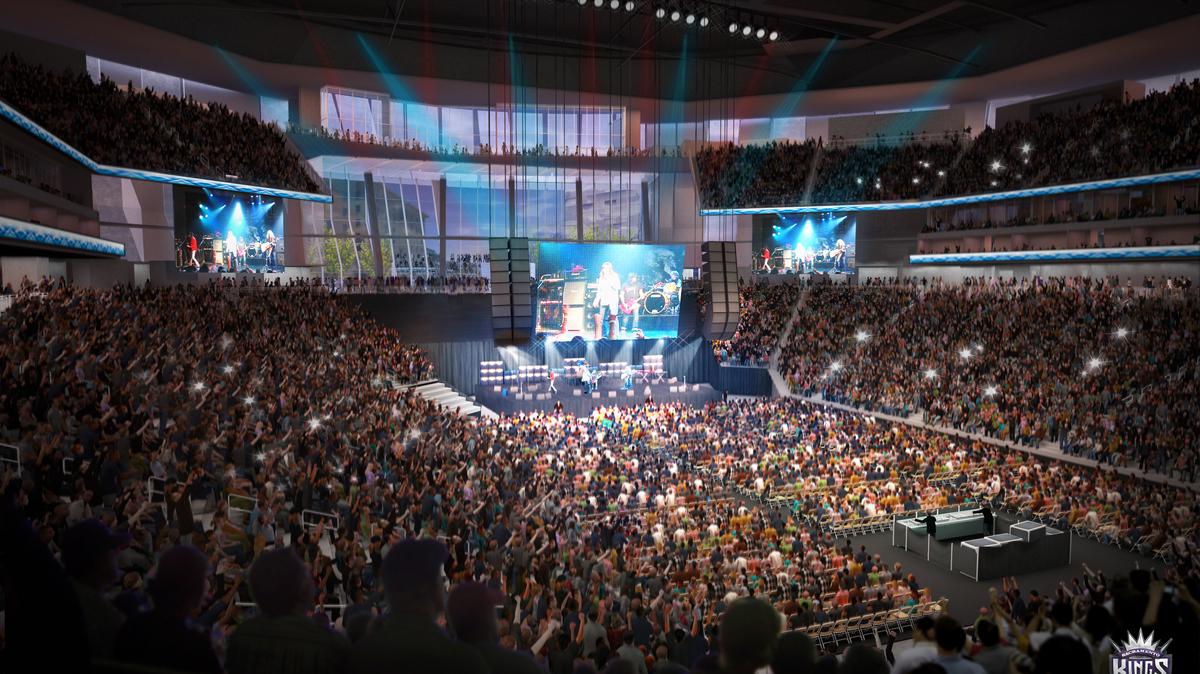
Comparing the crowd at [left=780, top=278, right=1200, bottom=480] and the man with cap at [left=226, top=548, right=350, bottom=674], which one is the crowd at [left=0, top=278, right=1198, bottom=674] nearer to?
the man with cap at [left=226, top=548, right=350, bottom=674]

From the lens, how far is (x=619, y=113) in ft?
149

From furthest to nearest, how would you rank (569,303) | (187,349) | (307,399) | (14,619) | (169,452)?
(569,303), (187,349), (307,399), (169,452), (14,619)

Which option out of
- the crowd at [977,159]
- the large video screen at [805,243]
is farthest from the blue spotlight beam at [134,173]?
the large video screen at [805,243]

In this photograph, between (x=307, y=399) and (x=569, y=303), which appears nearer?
(x=307, y=399)

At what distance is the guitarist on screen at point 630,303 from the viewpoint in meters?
30.7

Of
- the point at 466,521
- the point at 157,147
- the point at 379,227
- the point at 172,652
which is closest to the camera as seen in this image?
the point at 172,652

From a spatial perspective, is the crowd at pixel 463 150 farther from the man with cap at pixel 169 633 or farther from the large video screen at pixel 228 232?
the man with cap at pixel 169 633

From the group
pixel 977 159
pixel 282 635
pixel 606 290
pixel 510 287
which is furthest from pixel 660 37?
pixel 282 635

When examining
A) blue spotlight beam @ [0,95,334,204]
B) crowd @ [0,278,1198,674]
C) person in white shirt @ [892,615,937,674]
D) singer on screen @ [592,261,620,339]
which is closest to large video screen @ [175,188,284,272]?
blue spotlight beam @ [0,95,334,204]

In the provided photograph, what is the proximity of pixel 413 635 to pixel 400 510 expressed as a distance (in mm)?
9680

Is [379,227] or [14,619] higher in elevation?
[379,227]

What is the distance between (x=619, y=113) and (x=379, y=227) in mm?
15846

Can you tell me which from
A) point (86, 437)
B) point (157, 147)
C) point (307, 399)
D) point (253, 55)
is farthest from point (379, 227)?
point (86, 437)

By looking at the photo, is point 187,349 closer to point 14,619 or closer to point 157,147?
point 157,147
